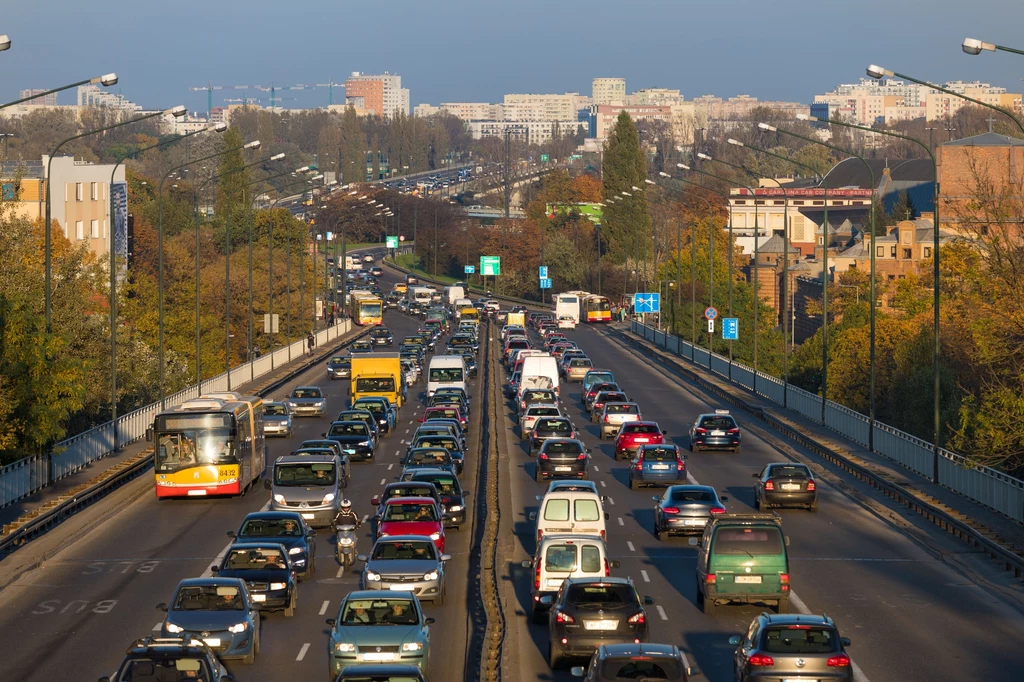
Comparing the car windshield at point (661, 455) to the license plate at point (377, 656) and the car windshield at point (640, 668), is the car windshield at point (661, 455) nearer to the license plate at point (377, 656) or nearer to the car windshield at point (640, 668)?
the license plate at point (377, 656)

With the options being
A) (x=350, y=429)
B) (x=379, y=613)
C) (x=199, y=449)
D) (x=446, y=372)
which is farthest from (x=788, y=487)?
(x=446, y=372)

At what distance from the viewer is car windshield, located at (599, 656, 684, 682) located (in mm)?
15680

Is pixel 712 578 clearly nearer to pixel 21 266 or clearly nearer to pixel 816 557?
pixel 816 557

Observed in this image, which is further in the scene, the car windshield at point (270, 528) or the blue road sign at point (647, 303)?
the blue road sign at point (647, 303)

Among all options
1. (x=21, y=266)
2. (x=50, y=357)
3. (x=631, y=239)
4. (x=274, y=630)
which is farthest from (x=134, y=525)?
(x=631, y=239)

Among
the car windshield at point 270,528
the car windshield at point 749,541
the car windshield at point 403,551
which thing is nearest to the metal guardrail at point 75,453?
the car windshield at point 270,528

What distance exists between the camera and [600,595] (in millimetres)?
19859

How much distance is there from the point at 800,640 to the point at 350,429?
99.3 feet

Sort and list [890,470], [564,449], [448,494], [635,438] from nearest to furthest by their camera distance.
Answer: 1. [448,494]
2. [564,449]
3. [890,470]
4. [635,438]

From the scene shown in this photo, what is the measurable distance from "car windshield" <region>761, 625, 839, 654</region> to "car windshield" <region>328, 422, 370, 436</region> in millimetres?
29741

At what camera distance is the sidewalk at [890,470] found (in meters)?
31.0

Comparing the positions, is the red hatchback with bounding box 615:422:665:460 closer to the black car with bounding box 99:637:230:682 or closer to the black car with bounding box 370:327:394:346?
the black car with bounding box 99:637:230:682

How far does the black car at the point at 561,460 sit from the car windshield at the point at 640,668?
80.5 feet

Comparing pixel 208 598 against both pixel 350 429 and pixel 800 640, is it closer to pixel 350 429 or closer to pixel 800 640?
pixel 800 640
